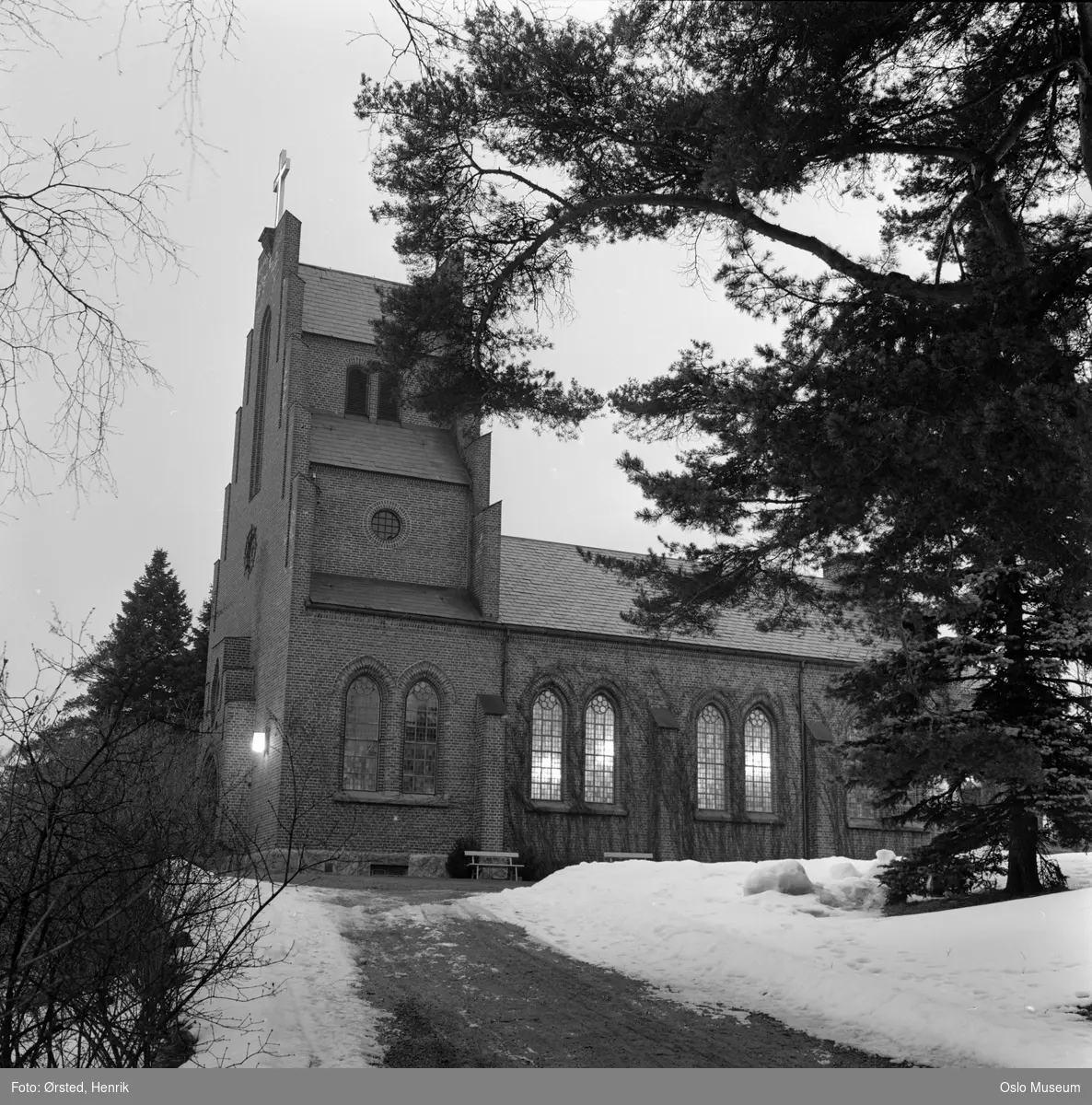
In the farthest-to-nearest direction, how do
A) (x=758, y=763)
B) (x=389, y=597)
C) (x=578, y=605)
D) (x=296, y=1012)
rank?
(x=758, y=763)
(x=578, y=605)
(x=389, y=597)
(x=296, y=1012)

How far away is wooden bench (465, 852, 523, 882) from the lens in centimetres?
2567

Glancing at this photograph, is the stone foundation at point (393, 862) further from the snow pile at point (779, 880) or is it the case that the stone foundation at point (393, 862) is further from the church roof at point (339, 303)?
the church roof at point (339, 303)

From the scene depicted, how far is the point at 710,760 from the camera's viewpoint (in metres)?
30.8

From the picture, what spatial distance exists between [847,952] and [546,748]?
17630 millimetres

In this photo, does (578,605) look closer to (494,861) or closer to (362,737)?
(362,737)

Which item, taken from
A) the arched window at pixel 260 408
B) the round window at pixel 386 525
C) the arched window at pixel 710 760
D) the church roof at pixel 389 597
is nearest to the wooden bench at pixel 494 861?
the church roof at pixel 389 597

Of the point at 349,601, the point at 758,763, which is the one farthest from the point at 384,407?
the point at 758,763

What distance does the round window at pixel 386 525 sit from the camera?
29.0 metres

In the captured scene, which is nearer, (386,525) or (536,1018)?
(536,1018)

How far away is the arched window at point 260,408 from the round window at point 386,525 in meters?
3.82

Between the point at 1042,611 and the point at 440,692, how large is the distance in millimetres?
15736

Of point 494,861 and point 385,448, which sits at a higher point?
point 385,448

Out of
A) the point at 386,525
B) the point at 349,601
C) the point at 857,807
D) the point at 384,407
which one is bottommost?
the point at 857,807

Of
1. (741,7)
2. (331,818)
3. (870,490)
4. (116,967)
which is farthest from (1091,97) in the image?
(331,818)
